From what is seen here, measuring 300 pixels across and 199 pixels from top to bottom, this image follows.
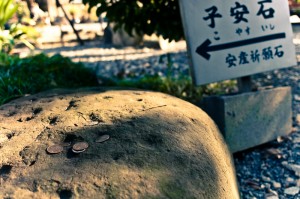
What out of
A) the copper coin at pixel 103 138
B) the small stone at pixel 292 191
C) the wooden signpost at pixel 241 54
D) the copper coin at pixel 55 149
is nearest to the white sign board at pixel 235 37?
the wooden signpost at pixel 241 54

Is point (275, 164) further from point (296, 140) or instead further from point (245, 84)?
point (245, 84)

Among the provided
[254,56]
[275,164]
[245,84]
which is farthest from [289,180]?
[254,56]

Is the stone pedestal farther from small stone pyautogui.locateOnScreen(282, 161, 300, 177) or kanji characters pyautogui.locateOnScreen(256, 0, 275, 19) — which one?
kanji characters pyautogui.locateOnScreen(256, 0, 275, 19)

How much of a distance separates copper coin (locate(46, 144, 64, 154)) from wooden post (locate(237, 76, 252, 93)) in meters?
1.79

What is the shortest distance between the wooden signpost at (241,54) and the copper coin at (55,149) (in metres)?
1.34

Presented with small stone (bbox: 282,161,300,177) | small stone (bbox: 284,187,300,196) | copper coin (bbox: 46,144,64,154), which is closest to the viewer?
copper coin (bbox: 46,144,64,154)

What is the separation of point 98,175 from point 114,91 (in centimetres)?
93

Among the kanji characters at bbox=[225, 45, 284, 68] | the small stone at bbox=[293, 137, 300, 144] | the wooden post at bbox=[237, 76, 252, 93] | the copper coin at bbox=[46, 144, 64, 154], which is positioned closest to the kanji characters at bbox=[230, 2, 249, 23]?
the kanji characters at bbox=[225, 45, 284, 68]

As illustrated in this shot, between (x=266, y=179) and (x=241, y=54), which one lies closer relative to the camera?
(x=266, y=179)

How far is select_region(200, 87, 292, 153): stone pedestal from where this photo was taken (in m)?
2.79

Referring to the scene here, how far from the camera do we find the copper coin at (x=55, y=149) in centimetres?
157

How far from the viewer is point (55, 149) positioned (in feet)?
5.20

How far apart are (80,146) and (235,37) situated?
1.62 metres

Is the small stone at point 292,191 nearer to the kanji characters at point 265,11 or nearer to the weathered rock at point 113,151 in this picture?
the weathered rock at point 113,151
